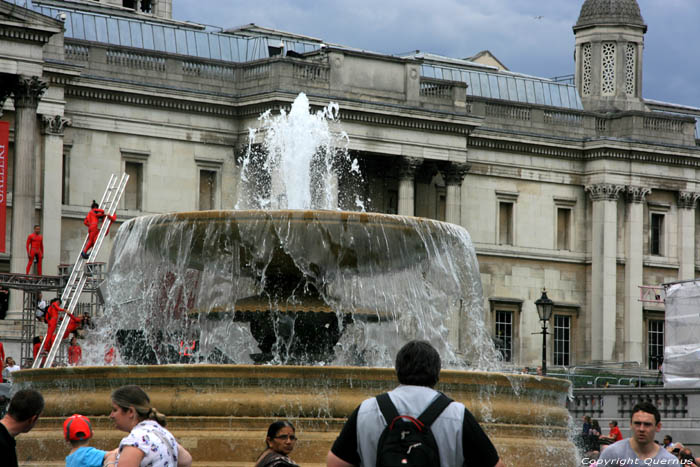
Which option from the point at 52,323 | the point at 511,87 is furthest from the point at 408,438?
the point at 511,87

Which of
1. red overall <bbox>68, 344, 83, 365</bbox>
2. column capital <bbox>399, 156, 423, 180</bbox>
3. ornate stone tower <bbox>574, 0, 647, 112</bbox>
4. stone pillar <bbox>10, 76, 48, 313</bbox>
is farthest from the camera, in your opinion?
ornate stone tower <bbox>574, 0, 647, 112</bbox>

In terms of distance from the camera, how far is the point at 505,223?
66.9 m

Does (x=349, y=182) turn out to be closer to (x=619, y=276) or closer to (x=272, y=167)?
(x=272, y=167)

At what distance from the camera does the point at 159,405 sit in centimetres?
→ 1697

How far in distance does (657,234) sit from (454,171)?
10819 mm

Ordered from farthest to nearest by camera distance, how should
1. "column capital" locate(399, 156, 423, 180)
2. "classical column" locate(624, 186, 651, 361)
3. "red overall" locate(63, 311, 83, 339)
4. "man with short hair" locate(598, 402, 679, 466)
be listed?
1. "classical column" locate(624, 186, 651, 361)
2. "column capital" locate(399, 156, 423, 180)
3. "red overall" locate(63, 311, 83, 339)
4. "man with short hair" locate(598, 402, 679, 466)

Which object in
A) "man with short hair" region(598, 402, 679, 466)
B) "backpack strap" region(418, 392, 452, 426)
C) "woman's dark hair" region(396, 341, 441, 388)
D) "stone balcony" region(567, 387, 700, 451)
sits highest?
"woman's dark hair" region(396, 341, 441, 388)

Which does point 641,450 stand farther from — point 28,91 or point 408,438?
point 28,91

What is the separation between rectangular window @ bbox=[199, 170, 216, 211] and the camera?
58719 mm

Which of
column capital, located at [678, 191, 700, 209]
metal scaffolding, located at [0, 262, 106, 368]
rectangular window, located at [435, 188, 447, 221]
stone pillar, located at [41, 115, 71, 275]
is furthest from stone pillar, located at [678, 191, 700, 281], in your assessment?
metal scaffolding, located at [0, 262, 106, 368]

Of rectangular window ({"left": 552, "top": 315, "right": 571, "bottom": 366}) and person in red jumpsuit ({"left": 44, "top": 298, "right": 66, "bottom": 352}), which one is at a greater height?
person in red jumpsuit ({"left": 44, "top": 298, "right": 66, "bottom": 352})

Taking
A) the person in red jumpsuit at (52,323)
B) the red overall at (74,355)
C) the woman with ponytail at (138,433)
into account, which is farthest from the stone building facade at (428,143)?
the woman with ponytail at (138,433)

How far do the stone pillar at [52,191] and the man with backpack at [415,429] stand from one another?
40688 mm

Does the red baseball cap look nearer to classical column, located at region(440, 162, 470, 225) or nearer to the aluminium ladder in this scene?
the aluminium ladder
